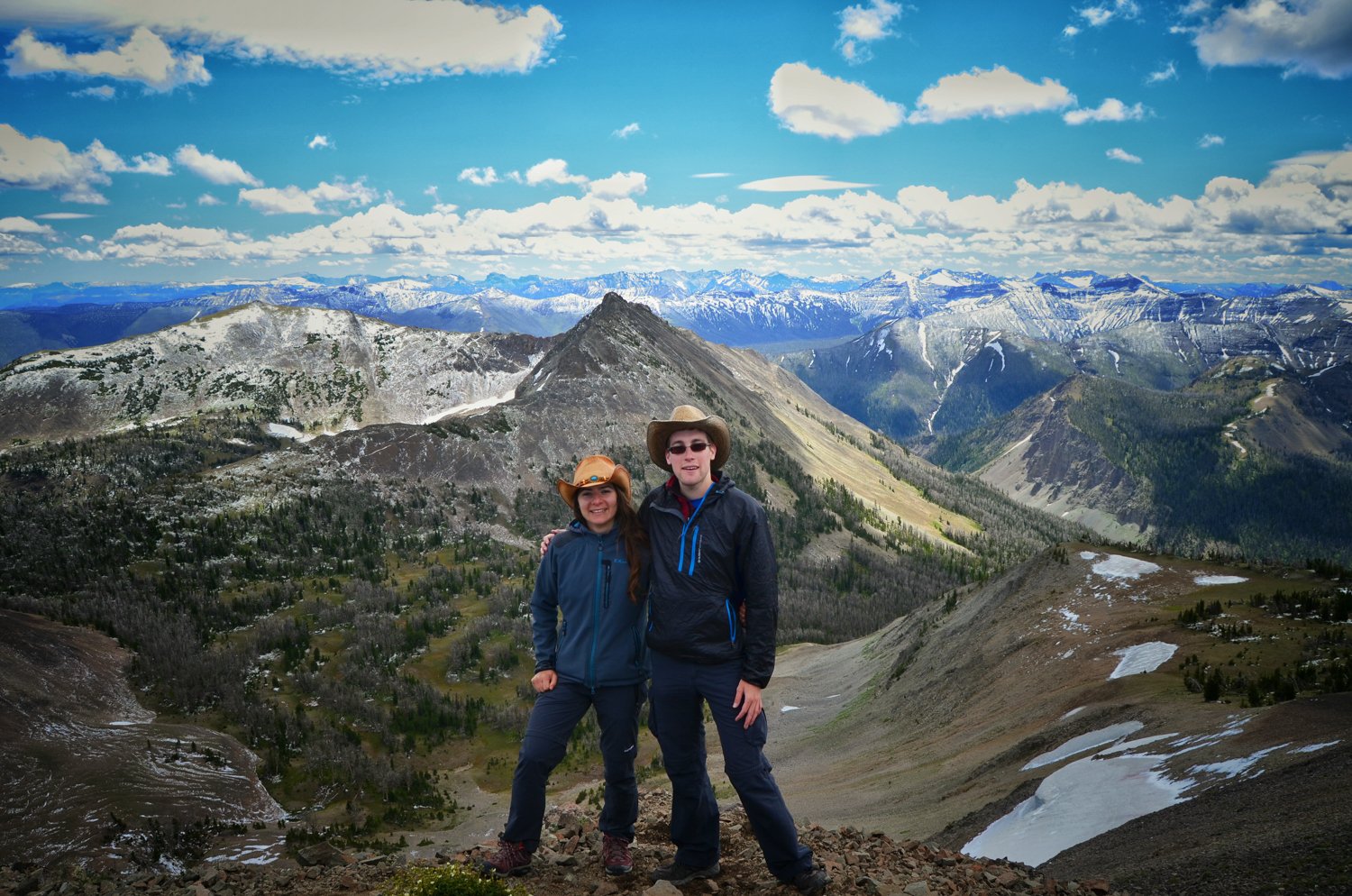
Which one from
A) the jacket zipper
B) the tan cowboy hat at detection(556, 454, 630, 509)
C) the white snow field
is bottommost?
the white snow field

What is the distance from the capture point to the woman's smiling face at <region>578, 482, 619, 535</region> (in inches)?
382

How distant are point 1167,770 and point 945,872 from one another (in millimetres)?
8339

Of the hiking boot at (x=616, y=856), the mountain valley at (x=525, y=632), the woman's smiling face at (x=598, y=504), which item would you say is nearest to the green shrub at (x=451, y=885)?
the hiking boot at (x=616, y=856)

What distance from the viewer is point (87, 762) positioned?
127 ft

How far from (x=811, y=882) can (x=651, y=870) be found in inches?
102

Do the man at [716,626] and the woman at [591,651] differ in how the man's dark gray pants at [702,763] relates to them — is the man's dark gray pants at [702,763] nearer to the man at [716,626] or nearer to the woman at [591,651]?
the man at [716,626]

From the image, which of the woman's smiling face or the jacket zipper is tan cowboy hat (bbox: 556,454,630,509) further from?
the jacket zipper

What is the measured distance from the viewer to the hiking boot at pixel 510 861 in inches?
392

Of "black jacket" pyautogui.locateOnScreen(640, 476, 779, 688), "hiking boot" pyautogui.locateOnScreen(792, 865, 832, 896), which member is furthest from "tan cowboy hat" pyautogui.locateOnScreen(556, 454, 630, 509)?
"hiking boot" pyautogui.locateOnScreen(792, 865, 832, 896)

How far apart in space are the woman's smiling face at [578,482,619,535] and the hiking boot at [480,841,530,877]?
187 inches

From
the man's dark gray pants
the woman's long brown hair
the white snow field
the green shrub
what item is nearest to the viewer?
the green shrub

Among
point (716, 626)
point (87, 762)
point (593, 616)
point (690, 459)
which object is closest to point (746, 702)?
point (716, 626)

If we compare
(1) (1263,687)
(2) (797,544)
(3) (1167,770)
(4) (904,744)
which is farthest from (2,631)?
(2) (797,544)

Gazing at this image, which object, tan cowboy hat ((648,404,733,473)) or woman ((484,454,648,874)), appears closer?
tan cowboy hat ((648,404,733,473))
